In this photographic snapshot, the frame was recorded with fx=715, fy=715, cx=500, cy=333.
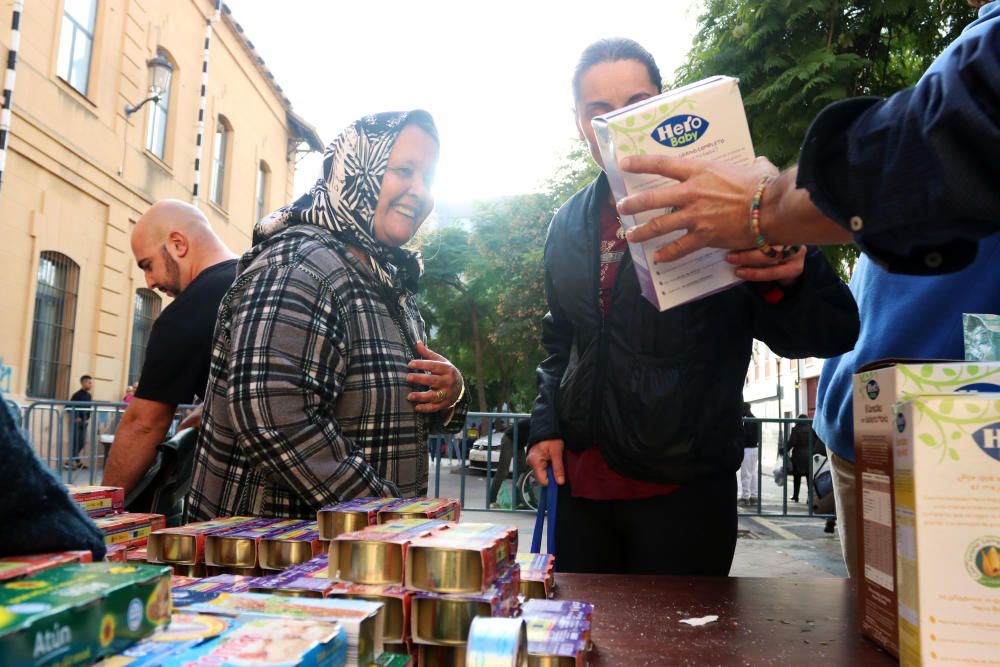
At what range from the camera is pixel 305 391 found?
1.71 meters

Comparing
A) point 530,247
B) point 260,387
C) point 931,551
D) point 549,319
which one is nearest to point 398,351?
point 260,387

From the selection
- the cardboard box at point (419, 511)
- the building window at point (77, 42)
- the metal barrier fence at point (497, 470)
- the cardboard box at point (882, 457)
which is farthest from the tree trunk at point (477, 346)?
the cardboard box at point (882, 457)

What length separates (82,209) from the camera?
1234cm

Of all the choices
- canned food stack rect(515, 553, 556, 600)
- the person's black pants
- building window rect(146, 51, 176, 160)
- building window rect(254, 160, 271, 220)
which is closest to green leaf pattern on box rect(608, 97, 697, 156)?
canned food stack rect(515, 553, 556, 600)

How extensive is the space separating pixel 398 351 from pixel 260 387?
0.43m

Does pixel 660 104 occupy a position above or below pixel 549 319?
above

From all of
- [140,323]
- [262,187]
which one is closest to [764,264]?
[140,323]

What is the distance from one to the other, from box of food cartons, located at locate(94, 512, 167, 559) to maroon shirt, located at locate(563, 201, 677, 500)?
110 cm

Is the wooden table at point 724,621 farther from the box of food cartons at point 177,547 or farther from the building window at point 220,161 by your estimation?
the building window at point 220,161

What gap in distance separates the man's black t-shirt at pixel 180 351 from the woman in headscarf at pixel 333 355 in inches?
26.7

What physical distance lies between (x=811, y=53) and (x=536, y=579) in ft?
18.2

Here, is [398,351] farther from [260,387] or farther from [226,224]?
[226,224]

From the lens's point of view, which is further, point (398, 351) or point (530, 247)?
point (530, 247)

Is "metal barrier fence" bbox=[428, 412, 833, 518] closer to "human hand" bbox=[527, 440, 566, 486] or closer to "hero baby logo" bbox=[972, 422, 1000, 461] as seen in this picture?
"human hand" bbox=[527, 440, 566, 486]
